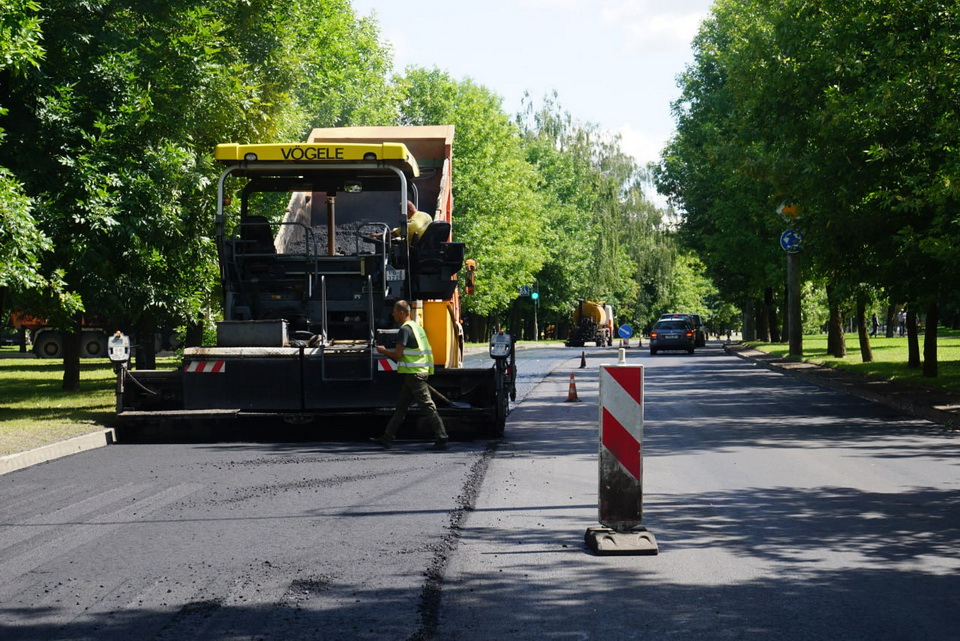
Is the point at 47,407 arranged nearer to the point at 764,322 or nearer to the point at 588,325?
the point at 764,322

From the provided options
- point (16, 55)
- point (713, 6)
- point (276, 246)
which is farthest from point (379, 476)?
point (713, 6)

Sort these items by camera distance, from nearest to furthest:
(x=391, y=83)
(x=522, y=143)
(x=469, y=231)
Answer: (x=391, y=83), (x=469, y=231), (x=522, y=143)

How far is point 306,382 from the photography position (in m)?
14.3

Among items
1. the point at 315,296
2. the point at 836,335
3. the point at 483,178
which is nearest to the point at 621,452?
the point at 315,296

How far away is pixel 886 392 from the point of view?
73.3 ft

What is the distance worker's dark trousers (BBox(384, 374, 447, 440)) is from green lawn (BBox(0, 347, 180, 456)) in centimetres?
398

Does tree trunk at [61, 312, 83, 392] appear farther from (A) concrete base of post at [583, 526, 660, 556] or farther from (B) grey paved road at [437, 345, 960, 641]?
(A) concrete base of post at [583, 526, 660, 556]

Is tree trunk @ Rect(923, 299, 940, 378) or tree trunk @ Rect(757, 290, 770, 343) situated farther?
tree trunk @ Rect(757, 290, 770, 343)

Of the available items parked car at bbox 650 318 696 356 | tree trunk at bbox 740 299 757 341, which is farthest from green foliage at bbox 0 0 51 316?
tree trunk at bbox 740 299 757 341

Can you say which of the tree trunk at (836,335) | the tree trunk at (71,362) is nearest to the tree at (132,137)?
the tree trunk at (71,362)

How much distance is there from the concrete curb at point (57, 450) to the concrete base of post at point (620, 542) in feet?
22.6

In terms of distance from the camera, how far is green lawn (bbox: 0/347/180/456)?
574 inches

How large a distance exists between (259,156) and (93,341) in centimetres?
3195

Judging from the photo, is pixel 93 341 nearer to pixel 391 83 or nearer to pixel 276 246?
pixel 391 83
